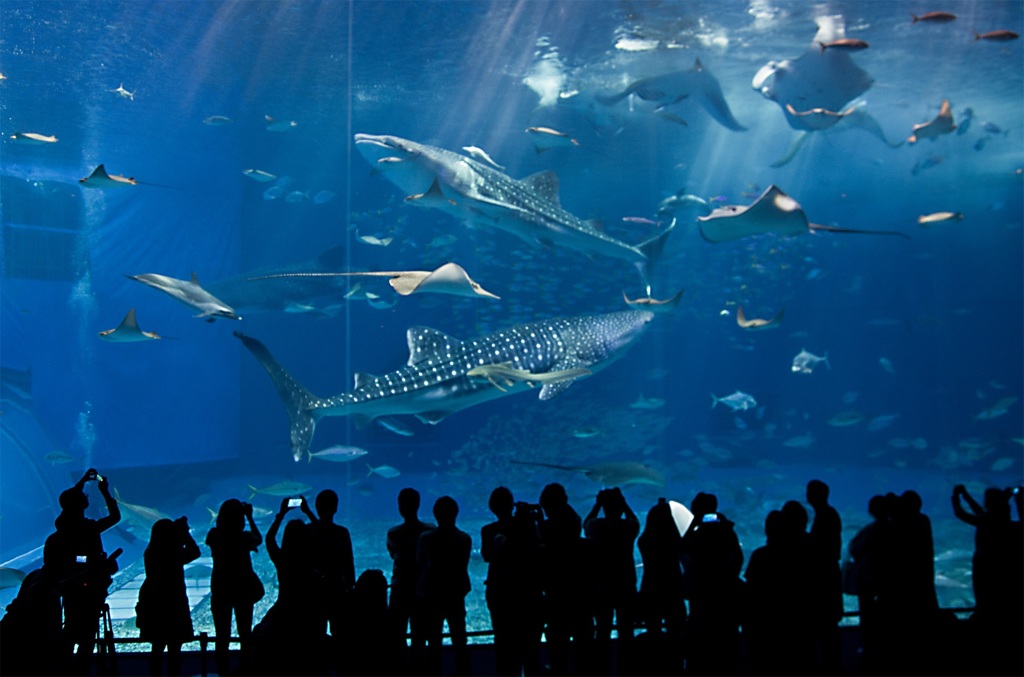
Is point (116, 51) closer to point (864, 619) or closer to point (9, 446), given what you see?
point (9, 446)

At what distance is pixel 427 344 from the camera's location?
6527 millimetres

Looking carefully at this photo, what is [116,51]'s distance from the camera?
12289 mm

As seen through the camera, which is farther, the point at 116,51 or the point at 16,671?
the point at 116,51

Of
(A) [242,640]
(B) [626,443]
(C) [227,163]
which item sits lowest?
(A) [242,640]

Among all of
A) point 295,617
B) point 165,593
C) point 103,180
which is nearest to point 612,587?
point 295,617

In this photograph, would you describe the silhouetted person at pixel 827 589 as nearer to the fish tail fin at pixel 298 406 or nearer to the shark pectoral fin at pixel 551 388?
the shark pectoral fin at pixel 551 388

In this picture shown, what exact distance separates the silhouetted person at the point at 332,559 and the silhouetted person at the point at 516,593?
68 centimetres

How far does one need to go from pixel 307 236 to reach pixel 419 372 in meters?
17.1

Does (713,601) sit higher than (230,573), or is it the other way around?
(230,573)

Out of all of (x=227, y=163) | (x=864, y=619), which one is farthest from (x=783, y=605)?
(x=227, y=163)

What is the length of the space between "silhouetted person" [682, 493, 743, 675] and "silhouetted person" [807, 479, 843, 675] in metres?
0.33

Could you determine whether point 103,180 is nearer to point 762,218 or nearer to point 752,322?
point 762,218

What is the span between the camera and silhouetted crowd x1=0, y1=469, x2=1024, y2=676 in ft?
8.91

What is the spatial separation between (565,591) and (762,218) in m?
3.30
